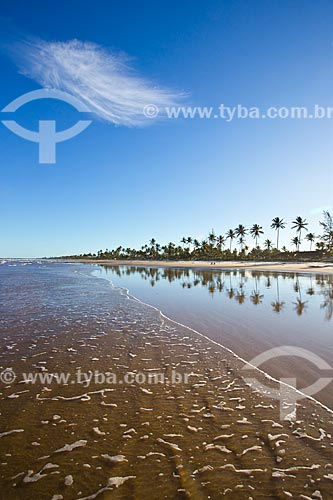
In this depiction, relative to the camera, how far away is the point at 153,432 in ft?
13.0

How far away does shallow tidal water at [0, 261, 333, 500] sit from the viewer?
305cm

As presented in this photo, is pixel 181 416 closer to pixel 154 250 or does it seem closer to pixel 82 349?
pixel 82 349

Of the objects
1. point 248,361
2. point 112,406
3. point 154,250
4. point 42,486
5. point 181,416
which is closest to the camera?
point 42,486

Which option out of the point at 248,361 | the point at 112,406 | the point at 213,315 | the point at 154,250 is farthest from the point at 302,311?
the point at 154,250

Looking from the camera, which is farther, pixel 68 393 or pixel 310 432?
pixel 68 393

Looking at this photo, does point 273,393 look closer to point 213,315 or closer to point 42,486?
point 42,486

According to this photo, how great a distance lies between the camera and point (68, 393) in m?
5.11

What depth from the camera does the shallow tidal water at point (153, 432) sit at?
3.05 meters

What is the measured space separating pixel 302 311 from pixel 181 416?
9584 millimetres

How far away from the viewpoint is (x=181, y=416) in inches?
173

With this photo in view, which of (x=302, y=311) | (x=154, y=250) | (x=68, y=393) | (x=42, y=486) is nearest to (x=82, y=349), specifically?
(x=68, y=393)

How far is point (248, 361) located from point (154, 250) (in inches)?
6652

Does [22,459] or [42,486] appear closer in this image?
[42,486]

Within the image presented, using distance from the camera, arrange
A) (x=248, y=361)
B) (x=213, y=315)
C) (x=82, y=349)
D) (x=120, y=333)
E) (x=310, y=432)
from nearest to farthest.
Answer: (x=310, y=432) < (x=248, y=361) < (x=82, y=349) < (x=120, y=333) < (x=213, y=315)
